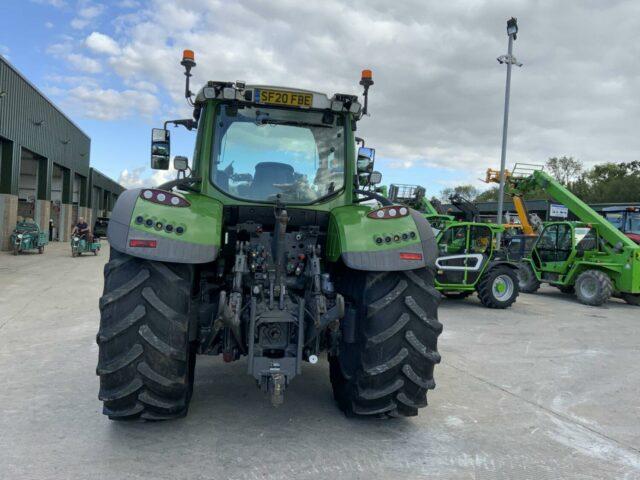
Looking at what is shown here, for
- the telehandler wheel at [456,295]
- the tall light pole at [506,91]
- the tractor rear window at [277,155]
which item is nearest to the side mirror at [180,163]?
the tractor rear window at [277,155]

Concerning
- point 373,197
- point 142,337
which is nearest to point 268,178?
point 373,197

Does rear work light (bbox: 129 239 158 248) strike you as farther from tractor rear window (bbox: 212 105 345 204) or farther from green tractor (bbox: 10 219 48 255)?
green tractor (bbox: 10 219 48 255)

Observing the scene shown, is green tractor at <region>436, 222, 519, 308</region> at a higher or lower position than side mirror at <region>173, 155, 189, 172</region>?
lower

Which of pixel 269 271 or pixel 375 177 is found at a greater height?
pixel 375 177

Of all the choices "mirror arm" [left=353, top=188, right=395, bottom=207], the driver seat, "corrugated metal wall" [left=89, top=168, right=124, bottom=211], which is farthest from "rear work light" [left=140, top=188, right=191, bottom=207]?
"corrugated metal wall" [left=89, top=168, right=124, bottom=211]

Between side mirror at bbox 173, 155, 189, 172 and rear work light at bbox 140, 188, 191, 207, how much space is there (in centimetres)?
113

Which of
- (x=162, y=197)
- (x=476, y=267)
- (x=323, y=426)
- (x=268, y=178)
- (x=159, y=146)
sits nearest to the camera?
(x=162, y=197)

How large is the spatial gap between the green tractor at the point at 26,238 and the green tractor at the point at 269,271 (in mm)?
18526

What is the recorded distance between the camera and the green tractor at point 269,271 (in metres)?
3.46

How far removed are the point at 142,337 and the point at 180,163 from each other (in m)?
1.92

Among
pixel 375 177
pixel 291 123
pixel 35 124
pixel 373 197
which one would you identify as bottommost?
pixel 373 197

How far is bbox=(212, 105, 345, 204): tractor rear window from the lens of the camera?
4.48 m

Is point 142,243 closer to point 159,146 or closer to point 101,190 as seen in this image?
point 159,146

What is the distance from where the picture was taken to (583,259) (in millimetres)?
12922
